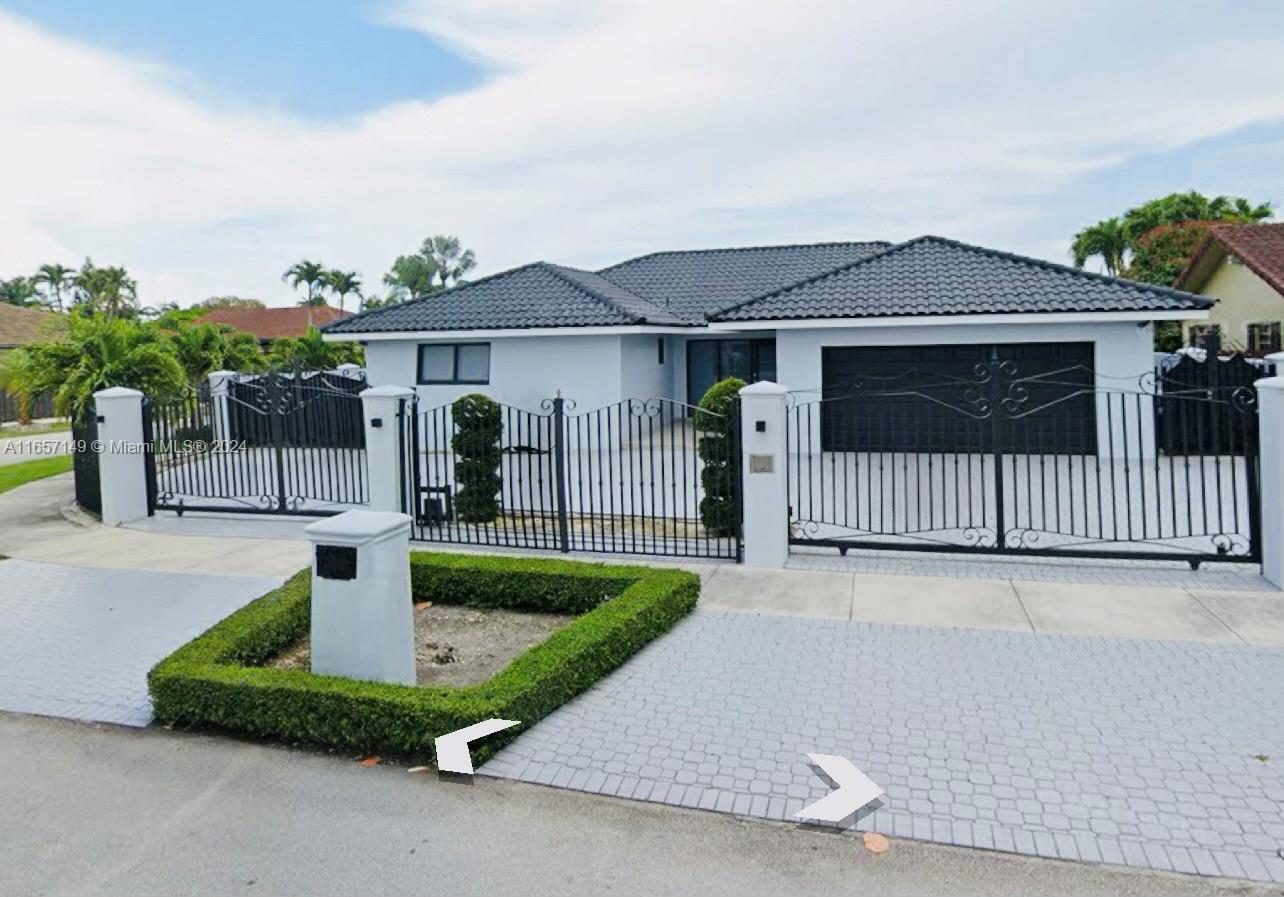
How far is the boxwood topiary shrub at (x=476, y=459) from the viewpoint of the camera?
1135 centimetres

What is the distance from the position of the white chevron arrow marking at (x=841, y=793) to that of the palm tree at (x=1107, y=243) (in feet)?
118

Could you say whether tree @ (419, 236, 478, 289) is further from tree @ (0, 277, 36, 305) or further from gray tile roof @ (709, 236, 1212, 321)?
gray tile roof @ (709, 236, 1212, 321)

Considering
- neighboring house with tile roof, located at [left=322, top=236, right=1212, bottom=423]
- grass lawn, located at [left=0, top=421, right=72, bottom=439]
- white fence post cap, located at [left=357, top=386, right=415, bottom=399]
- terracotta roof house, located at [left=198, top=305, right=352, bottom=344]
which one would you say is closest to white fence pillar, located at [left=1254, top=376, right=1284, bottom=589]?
neighboring house with tile roof, located at [left=322, top=236, right=1212, bottom=423]

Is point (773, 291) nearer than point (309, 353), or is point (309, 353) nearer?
point (773, 291)

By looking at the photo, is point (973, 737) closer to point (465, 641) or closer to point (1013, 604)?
point (1013, 604)

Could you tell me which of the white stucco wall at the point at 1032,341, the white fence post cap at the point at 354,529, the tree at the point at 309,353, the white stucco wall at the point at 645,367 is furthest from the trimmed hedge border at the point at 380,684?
the tree at the point at 309,353

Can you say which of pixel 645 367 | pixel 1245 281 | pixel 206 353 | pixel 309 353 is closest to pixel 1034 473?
pixel 645 367

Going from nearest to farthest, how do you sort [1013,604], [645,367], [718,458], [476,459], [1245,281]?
[1013,604] → [718,458] → [476,459] → [645,367] → [1245,281]

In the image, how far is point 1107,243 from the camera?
1420 inches

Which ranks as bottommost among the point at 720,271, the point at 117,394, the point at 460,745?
the point at 460,745

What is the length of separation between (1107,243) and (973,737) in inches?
1421

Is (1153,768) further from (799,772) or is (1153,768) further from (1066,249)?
(1066,249)

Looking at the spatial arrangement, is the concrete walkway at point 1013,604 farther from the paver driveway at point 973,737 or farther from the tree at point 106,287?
the tree at point 106,287

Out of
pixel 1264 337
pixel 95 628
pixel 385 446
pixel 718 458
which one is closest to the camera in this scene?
pixel 95 628
